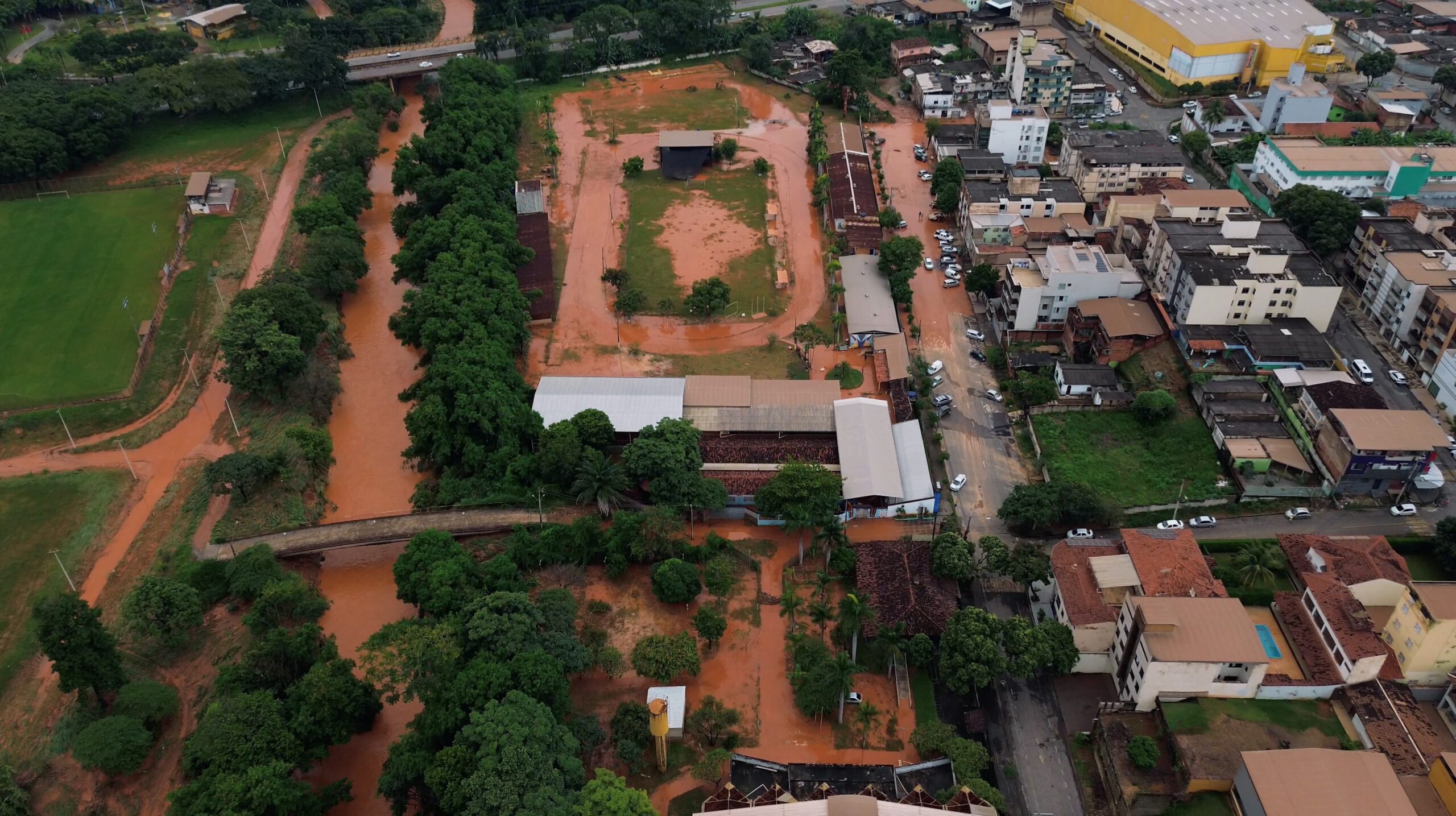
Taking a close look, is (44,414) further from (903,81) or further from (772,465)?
(903,81)

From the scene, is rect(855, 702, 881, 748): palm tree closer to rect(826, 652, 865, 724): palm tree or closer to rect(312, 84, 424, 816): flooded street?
rect(826, 652, 865, 724): palm tree

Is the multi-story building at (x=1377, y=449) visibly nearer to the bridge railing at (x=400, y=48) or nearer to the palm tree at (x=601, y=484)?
the palm tree at (x=601, y=484)

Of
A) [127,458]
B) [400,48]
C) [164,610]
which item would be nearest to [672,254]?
[127,458]

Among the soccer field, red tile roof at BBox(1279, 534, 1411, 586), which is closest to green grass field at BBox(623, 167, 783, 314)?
the soccer field

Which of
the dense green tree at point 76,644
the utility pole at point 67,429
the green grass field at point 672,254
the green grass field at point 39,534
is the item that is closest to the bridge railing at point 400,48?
the green grass field at point 672,254

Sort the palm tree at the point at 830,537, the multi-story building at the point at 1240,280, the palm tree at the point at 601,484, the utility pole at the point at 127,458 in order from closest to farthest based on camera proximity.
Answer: the palm tree at the point at 830,537, the palm tree at the point at 601,484, the utility pole at the point at 127,458, the multi-story building at the point at 1240,280

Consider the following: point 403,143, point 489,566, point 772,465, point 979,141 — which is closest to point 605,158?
point 403,143

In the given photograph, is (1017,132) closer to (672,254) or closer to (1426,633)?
(672,254)

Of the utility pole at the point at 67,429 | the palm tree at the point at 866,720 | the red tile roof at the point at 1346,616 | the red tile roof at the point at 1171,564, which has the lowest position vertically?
the palm tree at the point at 866,720
